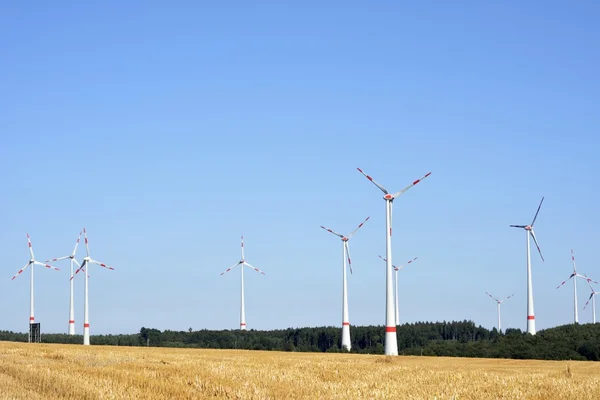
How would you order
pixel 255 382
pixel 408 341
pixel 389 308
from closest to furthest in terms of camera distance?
pixel 255 382, pixel 389 308, pixel 408 341

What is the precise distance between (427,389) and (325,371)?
349 inches

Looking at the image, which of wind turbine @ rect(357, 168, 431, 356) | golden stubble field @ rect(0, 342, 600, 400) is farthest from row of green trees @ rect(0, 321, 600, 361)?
golden stubble field @ rect(0, 342, 600, 400)

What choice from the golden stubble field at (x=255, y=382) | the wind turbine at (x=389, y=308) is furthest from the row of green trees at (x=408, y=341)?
the golden stubble field at (x=255, y=382)

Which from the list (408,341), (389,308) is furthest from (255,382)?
(408,341)

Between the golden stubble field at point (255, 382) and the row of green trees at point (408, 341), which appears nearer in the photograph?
the golden stubble field at point (255, 382)

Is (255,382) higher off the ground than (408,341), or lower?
higher

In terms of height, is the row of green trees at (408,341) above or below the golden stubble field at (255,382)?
below

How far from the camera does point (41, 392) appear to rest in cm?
2922

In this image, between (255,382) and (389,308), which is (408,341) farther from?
(255,382)

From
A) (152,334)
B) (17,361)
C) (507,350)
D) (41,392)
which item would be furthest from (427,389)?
(152,334)

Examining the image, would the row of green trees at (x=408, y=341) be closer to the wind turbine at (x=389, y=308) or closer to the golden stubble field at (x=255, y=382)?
the wind turbine at (x=389, y=308)

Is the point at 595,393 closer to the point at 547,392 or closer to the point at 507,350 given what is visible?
the point at 547,392

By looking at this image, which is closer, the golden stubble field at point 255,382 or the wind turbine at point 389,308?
the golden stubble field at point 255,382

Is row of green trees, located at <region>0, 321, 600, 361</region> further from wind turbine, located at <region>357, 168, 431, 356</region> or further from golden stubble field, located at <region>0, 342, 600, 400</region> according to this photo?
golden stubble field, located at <region>0, 342, 600, 400</region>
